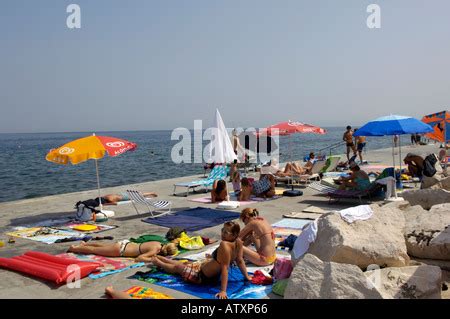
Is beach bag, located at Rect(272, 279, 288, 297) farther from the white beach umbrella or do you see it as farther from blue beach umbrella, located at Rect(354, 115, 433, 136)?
blue beach umbrella, located at Rect(354, 115, 433, 136)

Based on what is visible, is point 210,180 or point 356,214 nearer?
point 356,214

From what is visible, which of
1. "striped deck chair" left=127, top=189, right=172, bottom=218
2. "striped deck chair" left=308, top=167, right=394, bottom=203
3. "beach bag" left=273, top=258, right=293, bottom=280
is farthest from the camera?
"striped deck chair" left=308, top=167, right=394, bottom=203

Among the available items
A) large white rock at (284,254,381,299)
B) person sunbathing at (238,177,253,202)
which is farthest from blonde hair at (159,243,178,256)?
person sunbathing at (238,177,253,202)

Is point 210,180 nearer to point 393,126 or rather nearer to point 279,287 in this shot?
point 393,126

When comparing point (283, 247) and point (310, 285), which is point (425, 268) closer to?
point (310, 285)

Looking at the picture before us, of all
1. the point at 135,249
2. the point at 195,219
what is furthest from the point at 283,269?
the point at 195,219

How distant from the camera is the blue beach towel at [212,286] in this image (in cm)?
479

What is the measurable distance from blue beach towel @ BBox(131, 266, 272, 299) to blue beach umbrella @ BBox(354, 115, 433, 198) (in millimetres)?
6196

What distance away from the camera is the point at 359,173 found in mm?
10844

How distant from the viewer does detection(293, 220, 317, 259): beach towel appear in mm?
5290

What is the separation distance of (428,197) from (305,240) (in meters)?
3.81

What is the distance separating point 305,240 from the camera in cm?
539
